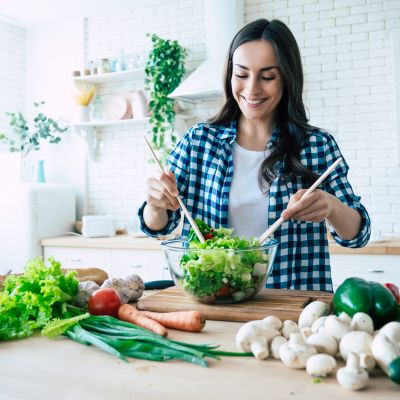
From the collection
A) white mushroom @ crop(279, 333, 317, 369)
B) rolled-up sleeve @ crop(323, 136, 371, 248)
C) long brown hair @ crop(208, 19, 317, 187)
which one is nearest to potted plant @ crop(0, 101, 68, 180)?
long brown hair @ crop(208, 19, 317, 187)

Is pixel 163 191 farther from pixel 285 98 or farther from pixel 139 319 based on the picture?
pixel 285 98

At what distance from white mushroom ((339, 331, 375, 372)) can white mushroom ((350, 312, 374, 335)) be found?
3 centimetres

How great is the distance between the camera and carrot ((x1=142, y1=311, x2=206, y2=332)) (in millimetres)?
1216

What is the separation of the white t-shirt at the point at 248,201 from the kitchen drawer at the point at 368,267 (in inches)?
63.6

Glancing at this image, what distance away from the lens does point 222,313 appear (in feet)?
4.41

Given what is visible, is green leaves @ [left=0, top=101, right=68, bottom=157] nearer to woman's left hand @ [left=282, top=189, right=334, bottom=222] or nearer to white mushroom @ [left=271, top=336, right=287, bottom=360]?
woman's left hand @ [left=282, top=189, right=334, bottom=222]

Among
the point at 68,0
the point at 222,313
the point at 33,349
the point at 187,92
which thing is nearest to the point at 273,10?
the point at 187,92

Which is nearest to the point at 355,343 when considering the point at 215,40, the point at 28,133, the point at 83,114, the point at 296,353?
the point at 296,353

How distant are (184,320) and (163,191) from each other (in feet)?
1.63

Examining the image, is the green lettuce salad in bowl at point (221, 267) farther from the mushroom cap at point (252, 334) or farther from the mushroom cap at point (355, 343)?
the mushroom cap at point (355, 343)

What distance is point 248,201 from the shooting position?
6.23 ft

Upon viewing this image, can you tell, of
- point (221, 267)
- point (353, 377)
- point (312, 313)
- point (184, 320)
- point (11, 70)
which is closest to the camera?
point (353, 377)

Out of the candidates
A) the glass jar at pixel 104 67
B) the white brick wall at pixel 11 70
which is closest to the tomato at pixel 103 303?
the glass jar at pixel 104 67

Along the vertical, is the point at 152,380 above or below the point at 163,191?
below
